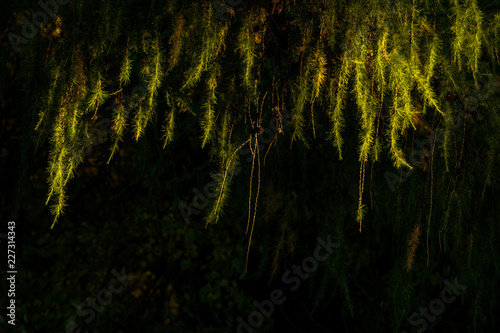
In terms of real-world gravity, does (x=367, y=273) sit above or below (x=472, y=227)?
below

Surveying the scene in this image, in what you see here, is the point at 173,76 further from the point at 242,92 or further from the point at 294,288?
the point at 294,288

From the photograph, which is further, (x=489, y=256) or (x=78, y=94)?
(x=489, y=256)

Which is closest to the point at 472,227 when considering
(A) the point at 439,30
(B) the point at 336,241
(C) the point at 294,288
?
(B) the point at 336,241

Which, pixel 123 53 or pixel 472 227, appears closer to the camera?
pixel 123 53

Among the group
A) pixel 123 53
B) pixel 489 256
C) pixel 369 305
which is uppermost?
pixel 123 53

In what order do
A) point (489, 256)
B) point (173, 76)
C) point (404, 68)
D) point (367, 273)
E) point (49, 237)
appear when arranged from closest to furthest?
point (404, 68), point (173, 76), point (489, 256), point (49, 237), point (367, 273)

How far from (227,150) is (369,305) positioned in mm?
2903

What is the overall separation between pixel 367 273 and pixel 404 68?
119 inches

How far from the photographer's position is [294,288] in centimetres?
378

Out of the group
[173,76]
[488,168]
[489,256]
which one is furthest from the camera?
[489,256]

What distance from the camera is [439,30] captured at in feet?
4.82

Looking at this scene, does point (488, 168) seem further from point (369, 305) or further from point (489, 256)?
point (369, 305)

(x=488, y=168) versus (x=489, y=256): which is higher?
(x=488, y=168)

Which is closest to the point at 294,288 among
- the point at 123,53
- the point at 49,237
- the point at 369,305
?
the point at 369,305
